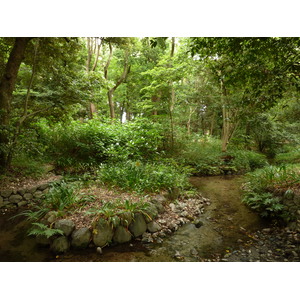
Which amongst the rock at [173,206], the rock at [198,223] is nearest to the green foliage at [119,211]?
the rock at [173,206]

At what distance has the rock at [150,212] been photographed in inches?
111

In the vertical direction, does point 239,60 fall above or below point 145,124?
above

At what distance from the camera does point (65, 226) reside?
238cm

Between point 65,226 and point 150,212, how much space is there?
126cm

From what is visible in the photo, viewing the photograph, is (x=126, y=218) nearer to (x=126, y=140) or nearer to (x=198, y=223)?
(x=198, y=223)

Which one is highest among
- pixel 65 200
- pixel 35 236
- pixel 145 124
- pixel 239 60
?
pixel 239 60

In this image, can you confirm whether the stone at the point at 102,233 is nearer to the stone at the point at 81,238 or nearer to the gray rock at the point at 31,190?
the stone at the point at 81,238

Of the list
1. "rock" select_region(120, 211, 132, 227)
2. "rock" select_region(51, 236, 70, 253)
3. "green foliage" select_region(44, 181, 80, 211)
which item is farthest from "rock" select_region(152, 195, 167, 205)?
"rock" select_region(51, 236, 70, 253)

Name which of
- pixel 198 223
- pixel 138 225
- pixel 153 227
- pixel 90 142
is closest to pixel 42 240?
Result: pixel 138 225

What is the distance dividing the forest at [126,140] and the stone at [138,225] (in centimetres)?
2

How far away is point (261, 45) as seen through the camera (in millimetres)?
2457
